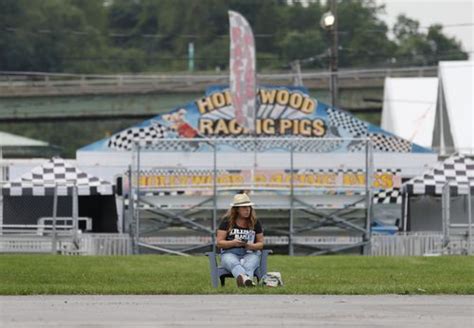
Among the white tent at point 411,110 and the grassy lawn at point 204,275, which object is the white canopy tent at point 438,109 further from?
the grassy lawn at point 204,275

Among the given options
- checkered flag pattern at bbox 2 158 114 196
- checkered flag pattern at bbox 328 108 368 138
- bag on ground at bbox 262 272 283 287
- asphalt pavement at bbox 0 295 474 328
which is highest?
checkered flag pattern at bbox 328 108 368 138

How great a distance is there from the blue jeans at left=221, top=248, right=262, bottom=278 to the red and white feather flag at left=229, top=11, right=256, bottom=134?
23.1m

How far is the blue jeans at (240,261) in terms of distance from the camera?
16.6 meters

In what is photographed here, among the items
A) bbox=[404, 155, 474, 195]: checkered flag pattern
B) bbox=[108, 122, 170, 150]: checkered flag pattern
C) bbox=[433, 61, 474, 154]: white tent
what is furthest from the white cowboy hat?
bbox=[433, 61, 474, 154]: white tent

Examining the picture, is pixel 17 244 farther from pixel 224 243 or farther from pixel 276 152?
pixel 224 243

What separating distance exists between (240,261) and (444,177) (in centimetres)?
1652

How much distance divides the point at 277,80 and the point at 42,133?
26133 millimetres

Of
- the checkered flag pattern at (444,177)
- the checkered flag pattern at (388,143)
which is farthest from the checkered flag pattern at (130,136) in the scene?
the checkered flag pattern at (444,177)

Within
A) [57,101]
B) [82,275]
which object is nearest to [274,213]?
[82,275]

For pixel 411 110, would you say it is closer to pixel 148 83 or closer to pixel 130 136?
pixel 130 136

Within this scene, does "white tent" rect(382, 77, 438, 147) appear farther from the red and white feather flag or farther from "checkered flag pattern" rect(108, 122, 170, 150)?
"checkered flag pattern" rect(108, 122, 170, 150)

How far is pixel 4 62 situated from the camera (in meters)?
83.1

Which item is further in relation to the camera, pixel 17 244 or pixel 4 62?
pixel 4 62

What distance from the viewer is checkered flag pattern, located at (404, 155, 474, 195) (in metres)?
32.3
